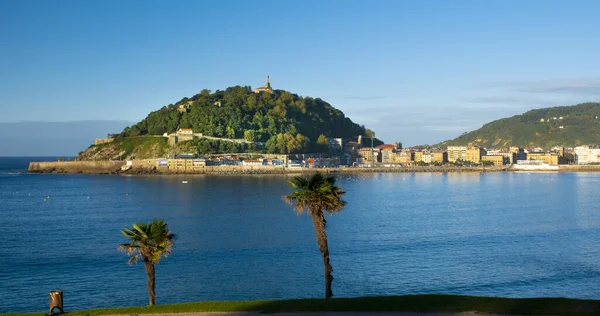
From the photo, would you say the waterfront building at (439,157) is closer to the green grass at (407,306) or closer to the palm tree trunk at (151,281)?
the palm tree trunk at (151,281)

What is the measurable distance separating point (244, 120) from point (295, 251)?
138808 millimetres

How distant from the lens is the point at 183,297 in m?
28.8

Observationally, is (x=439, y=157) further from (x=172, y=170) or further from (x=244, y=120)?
(x=172, y=170)

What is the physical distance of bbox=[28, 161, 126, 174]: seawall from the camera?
157 meters

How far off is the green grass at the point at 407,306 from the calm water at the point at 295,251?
8.53 m

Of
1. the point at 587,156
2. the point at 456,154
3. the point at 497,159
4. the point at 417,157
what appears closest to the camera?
the point at 497,159

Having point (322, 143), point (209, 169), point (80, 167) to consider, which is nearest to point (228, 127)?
point (209, 169)

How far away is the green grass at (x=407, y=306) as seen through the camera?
18859mm

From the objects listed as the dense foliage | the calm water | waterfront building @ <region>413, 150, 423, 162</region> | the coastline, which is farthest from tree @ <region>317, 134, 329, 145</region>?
the calm water

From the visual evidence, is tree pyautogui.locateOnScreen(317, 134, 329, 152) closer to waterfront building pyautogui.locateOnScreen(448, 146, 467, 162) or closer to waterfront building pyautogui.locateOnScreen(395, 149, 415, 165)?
waterfront building pyautogui.locateOnScreen(395, 149, 415, 165)

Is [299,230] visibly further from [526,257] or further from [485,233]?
[526,257]

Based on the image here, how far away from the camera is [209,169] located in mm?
150000

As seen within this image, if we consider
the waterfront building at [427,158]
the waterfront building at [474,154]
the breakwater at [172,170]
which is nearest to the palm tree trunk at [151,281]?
the breakwater at [172,170]

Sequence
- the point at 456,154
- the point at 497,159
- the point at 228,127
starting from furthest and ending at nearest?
1. the point at 456,154
2. the point at 497,159
3. the point at 228,127
